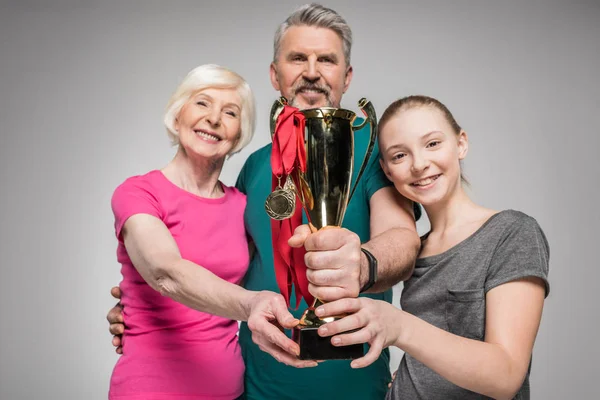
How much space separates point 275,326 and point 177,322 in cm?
71

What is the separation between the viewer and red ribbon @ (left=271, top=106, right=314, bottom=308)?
1.16 m

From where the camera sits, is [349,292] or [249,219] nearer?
[349,292]

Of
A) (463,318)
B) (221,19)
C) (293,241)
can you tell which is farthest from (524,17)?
(293,241)

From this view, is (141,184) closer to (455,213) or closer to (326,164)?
(326,164)

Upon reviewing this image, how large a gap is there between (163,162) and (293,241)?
247 centimetres

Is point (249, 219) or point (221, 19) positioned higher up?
point (221, 19)

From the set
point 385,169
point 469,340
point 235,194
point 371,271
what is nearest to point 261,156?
point 235,194

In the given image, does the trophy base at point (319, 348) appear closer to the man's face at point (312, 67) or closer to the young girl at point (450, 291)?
the young girl at point (450, 291)

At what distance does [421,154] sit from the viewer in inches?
58.6

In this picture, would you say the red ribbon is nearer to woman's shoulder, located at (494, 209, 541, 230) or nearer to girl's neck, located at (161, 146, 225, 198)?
woman's shoulder, located at (494, 209, 541, 230)

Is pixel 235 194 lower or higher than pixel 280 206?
higher

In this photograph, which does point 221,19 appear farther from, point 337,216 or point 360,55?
point 337,216

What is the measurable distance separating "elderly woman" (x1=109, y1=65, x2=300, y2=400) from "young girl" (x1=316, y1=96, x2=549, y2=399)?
19.9 inches

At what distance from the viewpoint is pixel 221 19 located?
3.58 m
